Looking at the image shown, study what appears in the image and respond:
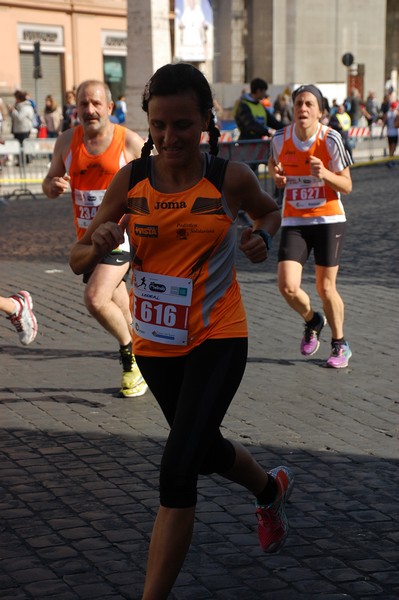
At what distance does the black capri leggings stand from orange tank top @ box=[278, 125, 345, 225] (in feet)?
12.6

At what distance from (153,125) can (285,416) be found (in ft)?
9.65

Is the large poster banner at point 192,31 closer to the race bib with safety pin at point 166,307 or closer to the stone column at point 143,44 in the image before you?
the stone column at point 143,44

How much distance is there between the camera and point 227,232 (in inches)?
153

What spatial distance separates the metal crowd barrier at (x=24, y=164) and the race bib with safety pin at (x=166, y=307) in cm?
1899

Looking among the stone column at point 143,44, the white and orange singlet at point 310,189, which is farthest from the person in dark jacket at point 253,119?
the white and orange singlet at point 310,189

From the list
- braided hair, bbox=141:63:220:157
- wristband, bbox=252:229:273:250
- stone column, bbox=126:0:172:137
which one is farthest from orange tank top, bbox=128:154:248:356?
stone column, bbox=126:0:172:137

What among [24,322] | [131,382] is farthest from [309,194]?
[24,322]

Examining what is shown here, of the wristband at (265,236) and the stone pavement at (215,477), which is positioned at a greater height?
the wristband at (265,236)

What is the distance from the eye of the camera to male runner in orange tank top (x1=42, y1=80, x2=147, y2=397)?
6891 mm

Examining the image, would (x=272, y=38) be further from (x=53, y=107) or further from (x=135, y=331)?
(x=135, y=331)

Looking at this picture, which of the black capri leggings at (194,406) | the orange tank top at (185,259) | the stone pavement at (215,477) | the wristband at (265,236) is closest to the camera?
the black capri leggings at (194,406)

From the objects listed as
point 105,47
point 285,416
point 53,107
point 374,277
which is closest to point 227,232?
point 285,416

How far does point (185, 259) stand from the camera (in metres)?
3.86

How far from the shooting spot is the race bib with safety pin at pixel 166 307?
3865mm
